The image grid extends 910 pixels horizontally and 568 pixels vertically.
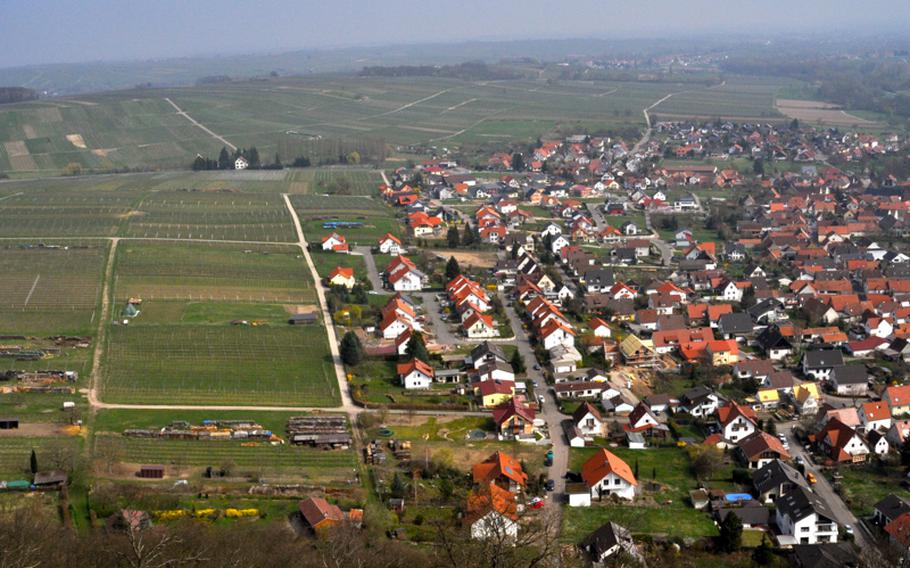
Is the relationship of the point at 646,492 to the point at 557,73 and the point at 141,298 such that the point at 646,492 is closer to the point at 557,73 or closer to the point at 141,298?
the point at 141,298

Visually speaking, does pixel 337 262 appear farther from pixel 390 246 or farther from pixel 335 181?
pixel 335 181

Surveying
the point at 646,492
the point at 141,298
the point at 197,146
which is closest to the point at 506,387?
the point at 646,492

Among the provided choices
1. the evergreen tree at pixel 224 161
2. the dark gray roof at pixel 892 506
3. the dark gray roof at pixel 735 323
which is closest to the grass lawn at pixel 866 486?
the dark gray roof at pixel 892 506

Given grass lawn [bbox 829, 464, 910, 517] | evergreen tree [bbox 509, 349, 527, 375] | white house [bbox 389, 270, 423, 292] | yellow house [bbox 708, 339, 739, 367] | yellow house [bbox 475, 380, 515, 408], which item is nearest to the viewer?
grass lawn [bbox 829, 464, 910, 517]

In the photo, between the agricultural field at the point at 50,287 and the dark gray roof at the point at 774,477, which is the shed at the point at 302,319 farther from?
the dark gray roof at the point at 774,477

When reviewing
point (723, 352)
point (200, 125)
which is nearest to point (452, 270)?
point (723, 352)

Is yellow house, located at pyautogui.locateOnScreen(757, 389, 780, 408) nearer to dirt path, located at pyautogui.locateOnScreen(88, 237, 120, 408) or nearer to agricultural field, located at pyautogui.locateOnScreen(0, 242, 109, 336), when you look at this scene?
dirt path, located at pyautogui.locateOnScreen(88, 237, 120, 408)

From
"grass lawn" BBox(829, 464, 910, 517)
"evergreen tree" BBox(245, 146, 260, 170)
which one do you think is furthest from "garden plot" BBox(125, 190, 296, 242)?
"grass lawn" BBox(829, 464, 910, 517)
